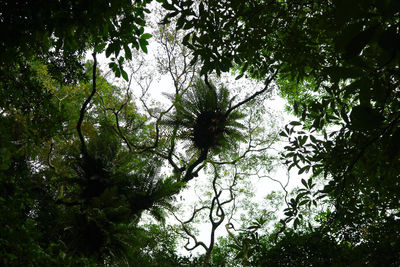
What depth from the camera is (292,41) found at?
2.13m

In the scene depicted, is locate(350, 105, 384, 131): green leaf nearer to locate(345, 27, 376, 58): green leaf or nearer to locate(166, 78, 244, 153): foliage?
locate(345, 27, 376, 58): green leaf

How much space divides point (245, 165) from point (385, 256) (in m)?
6.41

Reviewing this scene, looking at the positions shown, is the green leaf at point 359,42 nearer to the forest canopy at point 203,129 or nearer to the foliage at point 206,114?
the forest canopy at point 203,129

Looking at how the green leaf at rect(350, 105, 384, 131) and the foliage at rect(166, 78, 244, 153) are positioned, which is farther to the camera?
the foliage at rect(166, 78, 244, 153)

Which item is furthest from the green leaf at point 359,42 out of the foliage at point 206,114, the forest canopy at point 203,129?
the foliage at point 206,114

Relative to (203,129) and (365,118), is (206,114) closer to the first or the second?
(203,129)

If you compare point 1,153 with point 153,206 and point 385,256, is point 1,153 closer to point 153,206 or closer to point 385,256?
point 385,256

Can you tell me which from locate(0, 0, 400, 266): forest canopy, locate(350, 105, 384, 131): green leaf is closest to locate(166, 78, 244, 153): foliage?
locate(0, 0, 400, 266): forest canopy

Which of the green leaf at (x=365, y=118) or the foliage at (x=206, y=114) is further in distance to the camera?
the foliage at (x=206, y=114)

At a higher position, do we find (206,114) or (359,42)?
(206,114)

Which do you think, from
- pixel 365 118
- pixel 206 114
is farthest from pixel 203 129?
pixel 365 118

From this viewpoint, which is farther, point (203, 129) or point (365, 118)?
point (203, 129)

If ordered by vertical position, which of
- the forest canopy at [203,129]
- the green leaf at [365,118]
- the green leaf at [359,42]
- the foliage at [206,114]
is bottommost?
the green leaf at [365,118]

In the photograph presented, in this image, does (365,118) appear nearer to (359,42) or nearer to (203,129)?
(359,42)
